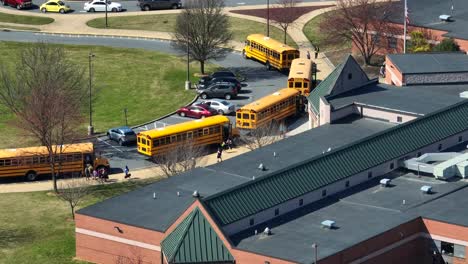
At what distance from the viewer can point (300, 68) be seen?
14150 centimetres

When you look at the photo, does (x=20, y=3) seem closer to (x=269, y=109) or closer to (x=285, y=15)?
(x=285, y=15)

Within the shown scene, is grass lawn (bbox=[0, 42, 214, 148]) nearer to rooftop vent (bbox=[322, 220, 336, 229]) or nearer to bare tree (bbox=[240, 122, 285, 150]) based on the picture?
bare tree (bbox=[240, 122, 285, 150])

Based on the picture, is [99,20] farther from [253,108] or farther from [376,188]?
[376,188]

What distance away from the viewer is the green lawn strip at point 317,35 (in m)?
160

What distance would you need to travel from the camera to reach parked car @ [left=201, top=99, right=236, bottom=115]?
443 feet

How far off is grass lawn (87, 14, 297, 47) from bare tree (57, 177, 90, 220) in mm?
52316

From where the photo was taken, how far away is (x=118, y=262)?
93.8 meters

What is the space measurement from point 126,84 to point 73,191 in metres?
41.8

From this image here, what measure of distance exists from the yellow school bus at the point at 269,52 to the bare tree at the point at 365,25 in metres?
6.73

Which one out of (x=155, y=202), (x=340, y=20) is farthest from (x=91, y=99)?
(x=155, y=202)

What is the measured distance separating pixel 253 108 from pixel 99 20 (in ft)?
165

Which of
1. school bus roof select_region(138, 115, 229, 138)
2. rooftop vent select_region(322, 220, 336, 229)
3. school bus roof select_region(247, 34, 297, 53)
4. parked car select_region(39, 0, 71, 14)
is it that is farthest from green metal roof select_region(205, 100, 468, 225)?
parked car select_region(39, 0, 71, 14)

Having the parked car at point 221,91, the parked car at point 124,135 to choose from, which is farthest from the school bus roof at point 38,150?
the parked car at point 221,91

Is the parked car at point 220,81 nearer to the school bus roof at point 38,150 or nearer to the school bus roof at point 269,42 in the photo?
the school bus roof at point 269,42
